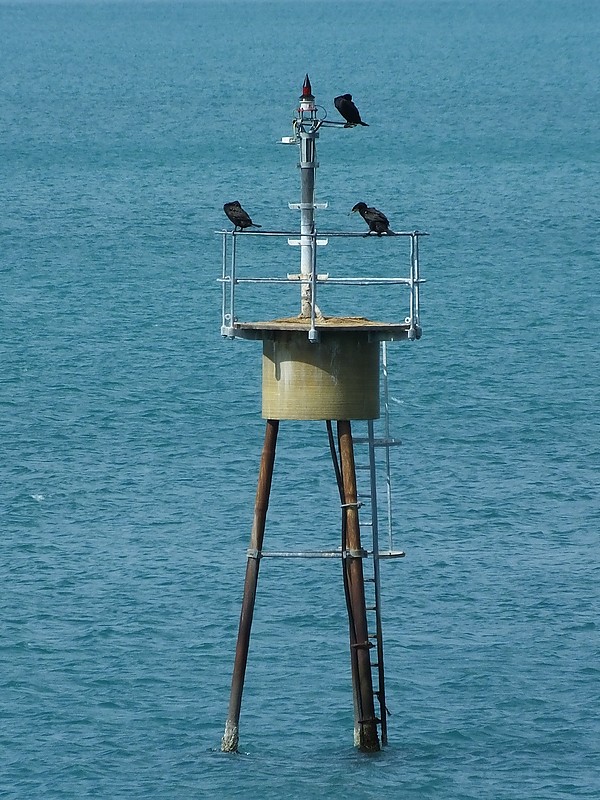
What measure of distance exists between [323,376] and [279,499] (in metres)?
22.5

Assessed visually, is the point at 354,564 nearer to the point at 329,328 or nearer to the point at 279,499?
the point at 329,328

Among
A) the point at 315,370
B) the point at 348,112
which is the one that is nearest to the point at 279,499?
the point at 315,370

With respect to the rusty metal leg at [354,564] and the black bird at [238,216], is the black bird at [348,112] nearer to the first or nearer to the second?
the black bird at [238,216]

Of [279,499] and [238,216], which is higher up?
[238,216]

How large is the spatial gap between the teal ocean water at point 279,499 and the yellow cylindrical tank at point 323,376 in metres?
6.20

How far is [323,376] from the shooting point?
29.8 metres

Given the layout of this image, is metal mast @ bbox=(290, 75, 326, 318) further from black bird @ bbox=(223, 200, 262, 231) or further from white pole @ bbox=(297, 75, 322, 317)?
black bird @ bbox=(223, 200, 262, 231)

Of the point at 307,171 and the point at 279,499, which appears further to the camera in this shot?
the point at 279,499

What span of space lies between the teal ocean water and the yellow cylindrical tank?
6.20m

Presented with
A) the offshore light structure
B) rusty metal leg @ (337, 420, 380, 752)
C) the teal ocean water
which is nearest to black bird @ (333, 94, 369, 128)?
the offshore light structure

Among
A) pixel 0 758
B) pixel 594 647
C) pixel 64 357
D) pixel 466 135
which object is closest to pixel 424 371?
pixel 64 357

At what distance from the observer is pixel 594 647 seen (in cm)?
3900

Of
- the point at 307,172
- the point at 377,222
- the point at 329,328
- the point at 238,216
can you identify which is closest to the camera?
the point at 329,328

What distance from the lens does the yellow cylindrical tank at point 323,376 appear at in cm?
2983
